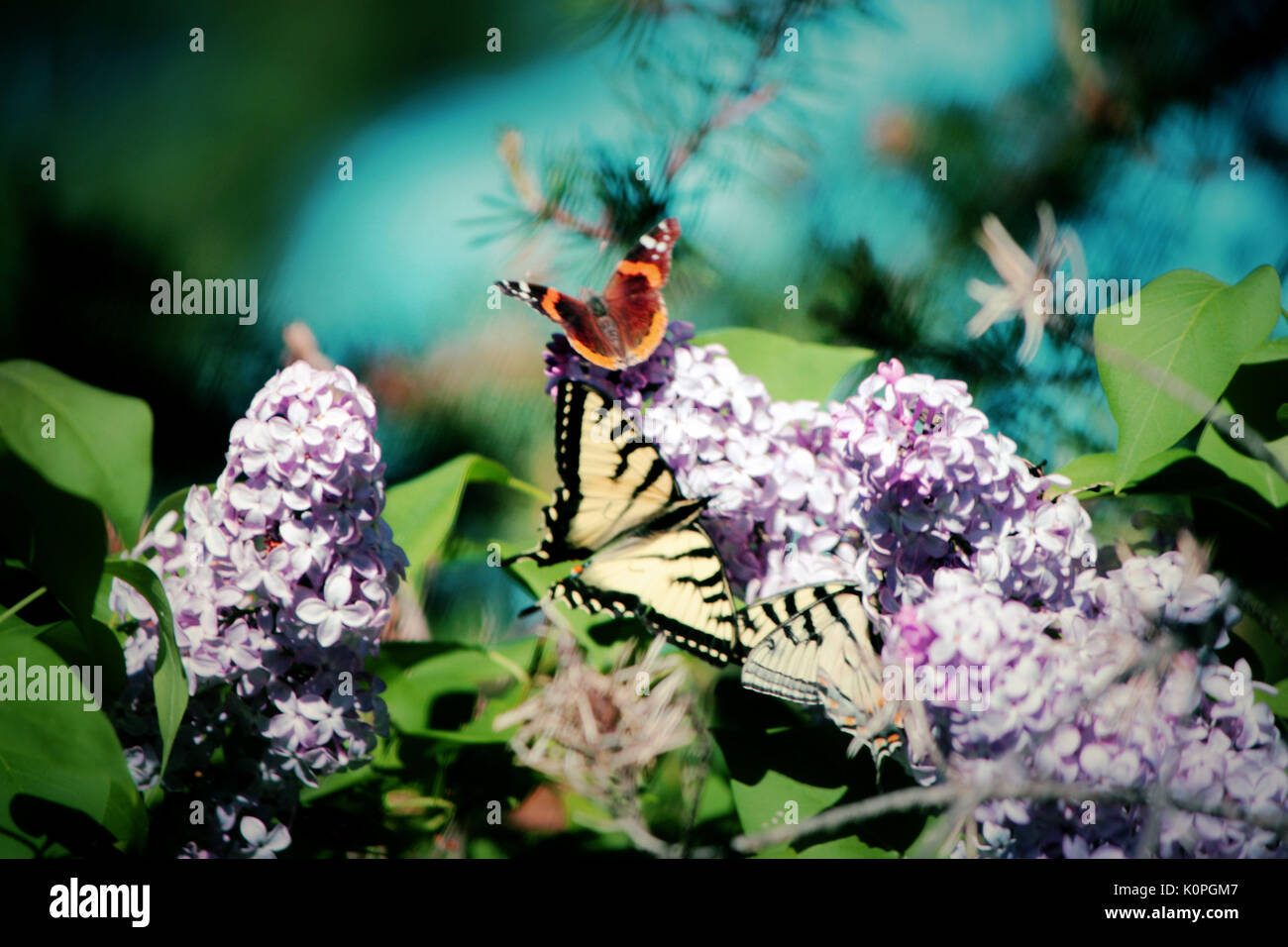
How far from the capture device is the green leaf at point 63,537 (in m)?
0.61

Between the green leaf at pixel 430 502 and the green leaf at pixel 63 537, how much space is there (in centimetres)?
23

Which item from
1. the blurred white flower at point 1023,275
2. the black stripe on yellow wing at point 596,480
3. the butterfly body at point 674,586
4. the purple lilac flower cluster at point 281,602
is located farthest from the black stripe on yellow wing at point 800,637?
the blurred white flower at point 1023,275

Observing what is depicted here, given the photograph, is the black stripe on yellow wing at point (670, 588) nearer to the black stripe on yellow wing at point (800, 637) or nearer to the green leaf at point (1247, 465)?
the black stripe on yellow wing at point (800, 637)

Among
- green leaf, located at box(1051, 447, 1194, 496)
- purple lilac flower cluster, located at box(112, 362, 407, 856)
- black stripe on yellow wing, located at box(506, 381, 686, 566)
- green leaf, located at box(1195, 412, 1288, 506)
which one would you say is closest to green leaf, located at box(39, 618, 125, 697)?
purple lilac flower cluster, located at box(112, 362, 407, 856)

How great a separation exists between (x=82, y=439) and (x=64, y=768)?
21 cm

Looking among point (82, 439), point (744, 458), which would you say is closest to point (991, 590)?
point (744, 458)

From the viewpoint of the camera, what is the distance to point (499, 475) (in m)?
0.88

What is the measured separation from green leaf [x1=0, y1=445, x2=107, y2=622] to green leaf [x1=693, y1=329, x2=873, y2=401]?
509mm

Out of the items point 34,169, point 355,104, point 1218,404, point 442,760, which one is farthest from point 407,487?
point 1218,404

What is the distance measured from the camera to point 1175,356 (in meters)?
0.71

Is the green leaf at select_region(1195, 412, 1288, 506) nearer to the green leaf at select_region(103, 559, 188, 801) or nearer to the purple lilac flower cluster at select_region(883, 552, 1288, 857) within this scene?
the purple lilac flower cluster at select_region(883, 552, 1288, 857)

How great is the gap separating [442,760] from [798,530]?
0.34m

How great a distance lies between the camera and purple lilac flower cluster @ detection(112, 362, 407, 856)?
2.07ft
